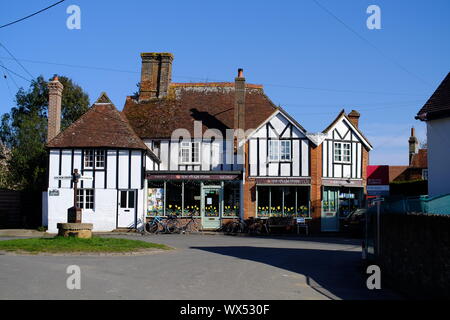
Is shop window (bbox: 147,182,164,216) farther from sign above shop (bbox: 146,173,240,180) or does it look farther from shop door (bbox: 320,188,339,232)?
shop door (bbox: 320,188,339,232)

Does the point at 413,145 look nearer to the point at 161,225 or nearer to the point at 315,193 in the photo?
the point at 315,193

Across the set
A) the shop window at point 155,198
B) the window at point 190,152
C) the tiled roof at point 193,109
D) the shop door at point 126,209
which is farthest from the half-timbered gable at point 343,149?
the shop door at point 126,209

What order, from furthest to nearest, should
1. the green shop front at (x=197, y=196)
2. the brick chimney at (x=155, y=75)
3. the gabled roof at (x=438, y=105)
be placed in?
the brick chimney at (x=155, y=75), the green shop front at (x=197, y=196), the gabled roof at (x=438, y=105)

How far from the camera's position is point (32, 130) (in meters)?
45.2

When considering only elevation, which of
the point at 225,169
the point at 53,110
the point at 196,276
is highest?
the point at 53,110

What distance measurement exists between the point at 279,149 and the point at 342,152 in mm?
3807

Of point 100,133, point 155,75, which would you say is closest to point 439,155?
point 100,133

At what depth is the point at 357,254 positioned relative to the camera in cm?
2108

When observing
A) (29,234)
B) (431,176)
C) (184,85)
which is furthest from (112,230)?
(431,176)

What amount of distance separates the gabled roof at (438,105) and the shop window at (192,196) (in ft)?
49.3

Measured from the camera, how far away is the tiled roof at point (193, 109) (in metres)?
34.8

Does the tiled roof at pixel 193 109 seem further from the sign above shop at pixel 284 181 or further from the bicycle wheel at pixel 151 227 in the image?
the bicycle wheel at pixel 151 227

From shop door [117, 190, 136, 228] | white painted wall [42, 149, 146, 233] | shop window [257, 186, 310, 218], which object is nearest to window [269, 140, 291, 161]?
shop window [257, 186, 310, 218]
